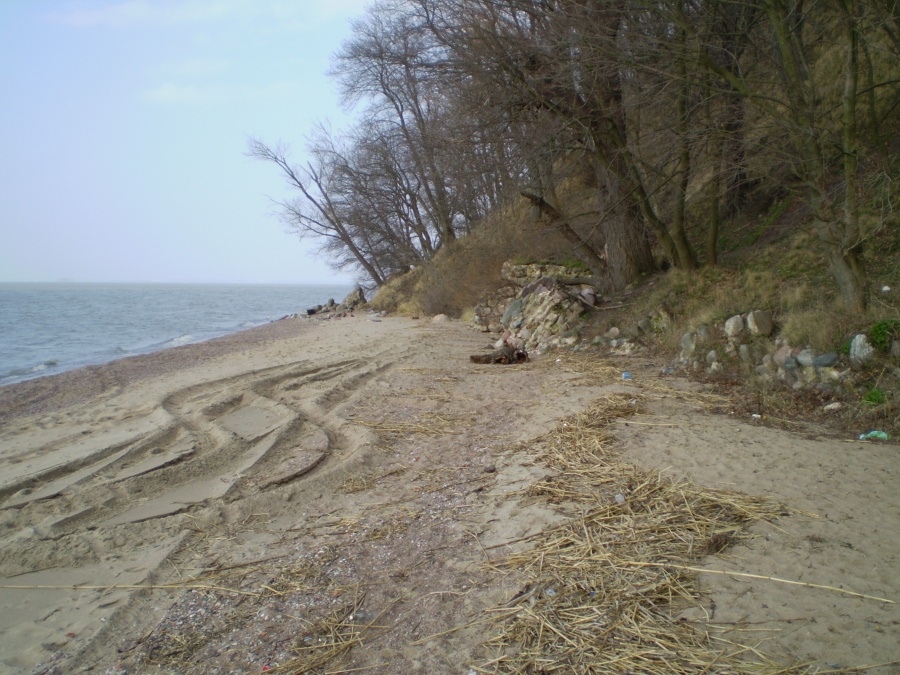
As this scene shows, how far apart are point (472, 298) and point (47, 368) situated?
38.5 ft

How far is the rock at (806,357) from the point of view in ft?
19.6

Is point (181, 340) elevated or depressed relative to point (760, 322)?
elevated

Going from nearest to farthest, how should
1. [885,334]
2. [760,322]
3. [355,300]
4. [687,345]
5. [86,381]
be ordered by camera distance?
[885,334] → [760,322] → [687,345] → [86,381] → [355,300]

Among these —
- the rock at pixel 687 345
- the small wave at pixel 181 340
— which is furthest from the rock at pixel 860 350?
the small wave at pixel 181 340

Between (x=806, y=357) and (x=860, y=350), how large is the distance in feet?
1.82

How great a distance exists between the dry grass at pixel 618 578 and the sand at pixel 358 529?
0.12 metres

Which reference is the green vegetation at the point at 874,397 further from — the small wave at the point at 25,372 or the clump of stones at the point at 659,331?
the small wave at the point at 25,372

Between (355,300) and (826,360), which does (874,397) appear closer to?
(826,360)

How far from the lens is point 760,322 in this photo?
698cm

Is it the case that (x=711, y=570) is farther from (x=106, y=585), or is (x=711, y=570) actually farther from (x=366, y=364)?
(x=366, y=364)

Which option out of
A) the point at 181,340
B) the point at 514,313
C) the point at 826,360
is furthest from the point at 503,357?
the point at 181,340

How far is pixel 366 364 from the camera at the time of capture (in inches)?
386

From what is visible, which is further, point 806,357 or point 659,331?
point 659,331

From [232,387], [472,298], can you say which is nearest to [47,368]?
[232,387]
